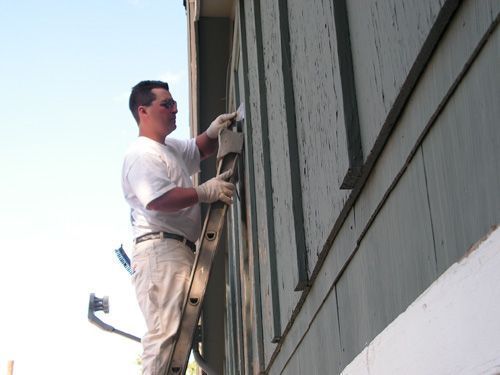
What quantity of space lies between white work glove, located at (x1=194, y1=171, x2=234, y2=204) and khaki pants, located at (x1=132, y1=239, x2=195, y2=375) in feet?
1.35

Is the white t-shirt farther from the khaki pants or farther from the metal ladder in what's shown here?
the metal ladder

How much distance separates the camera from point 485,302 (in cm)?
89

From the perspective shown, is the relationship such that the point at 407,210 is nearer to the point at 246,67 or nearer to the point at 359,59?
the point at 359,59

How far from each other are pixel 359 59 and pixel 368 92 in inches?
4.0

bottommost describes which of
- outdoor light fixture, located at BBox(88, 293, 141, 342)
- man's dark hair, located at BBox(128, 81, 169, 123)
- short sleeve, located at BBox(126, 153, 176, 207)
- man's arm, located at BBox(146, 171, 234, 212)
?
outdoor light fixture, located at BBox(88, 293, 141, 342)

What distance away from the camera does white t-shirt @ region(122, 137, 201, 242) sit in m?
4.46

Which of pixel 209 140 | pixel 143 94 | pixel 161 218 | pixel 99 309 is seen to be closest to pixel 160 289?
pixel 161 218

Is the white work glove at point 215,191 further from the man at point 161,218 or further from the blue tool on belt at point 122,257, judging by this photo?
the blue tool on belt at point 122,257

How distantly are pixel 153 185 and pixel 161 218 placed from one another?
0.26 metres

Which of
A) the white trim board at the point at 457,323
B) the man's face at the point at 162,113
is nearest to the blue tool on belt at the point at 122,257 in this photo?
the man's face at the point at 162,113

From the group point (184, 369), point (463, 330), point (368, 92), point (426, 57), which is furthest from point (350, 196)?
point (184, 369)

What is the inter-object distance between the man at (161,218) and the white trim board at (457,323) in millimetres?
3037

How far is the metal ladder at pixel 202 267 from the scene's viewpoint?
4.21 meters

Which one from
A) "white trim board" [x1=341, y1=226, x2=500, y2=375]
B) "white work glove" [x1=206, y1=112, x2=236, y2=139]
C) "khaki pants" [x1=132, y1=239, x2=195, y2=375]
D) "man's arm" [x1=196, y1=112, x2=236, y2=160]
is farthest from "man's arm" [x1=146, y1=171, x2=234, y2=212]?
"white trim board" [x1=341, y1=226, x2=500, y2=375]
